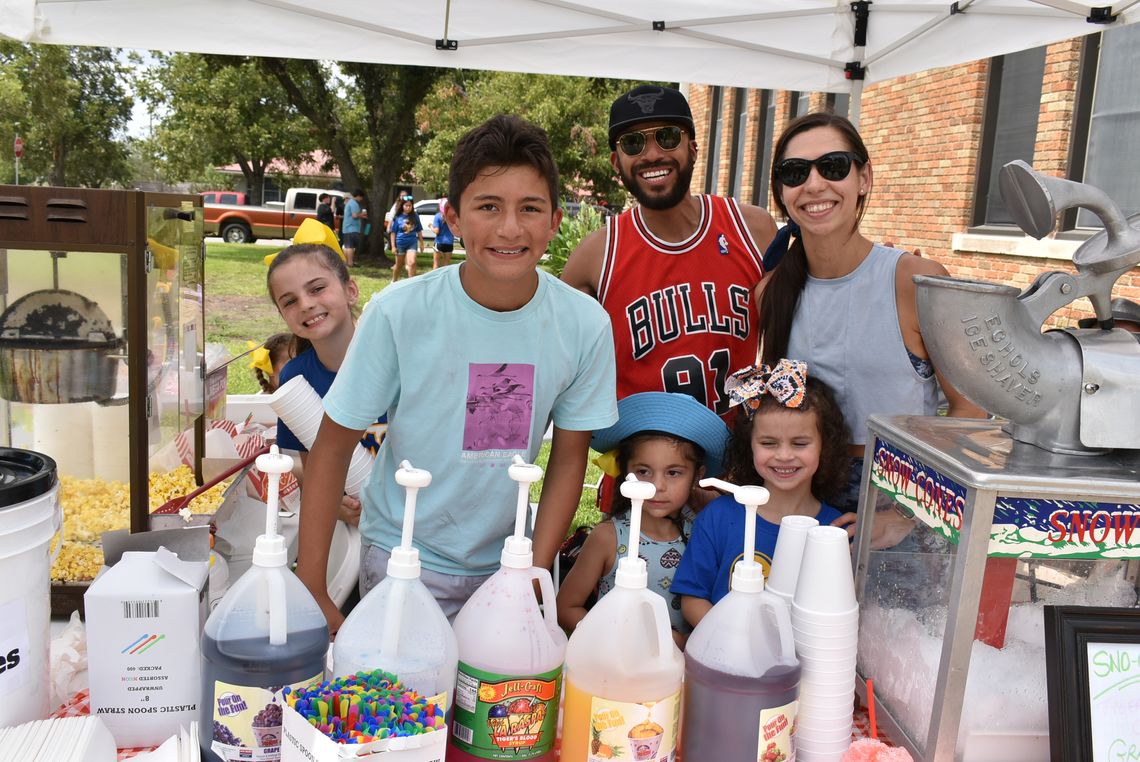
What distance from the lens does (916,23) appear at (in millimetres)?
3713

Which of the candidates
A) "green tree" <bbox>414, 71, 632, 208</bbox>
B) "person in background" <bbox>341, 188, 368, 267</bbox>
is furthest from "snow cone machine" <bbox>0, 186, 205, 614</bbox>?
"green tree" <bbox>414, 71, 632, 208</bbox>

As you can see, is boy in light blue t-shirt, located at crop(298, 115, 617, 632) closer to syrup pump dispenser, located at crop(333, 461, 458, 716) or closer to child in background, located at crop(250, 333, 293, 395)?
syrup pump dispenser, located at crop(333, 461, 458, 716)

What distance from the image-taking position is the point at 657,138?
8.70ft

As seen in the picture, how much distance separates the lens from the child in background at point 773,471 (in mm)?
1935

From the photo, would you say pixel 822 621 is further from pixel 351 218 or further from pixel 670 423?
pixel 351 218

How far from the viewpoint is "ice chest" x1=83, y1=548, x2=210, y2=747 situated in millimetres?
1266

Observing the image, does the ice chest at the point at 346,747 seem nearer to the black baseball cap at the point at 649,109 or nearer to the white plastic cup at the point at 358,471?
the white plastic cup at the point at 358,471

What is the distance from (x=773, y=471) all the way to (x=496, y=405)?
71 centimetres

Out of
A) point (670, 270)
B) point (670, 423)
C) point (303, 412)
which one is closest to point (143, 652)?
point (303, 412)

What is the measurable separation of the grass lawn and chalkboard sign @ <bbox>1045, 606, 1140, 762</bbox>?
2669 mm

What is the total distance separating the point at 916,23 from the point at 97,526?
139 inches

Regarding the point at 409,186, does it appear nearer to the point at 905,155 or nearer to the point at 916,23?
the point at 905,155

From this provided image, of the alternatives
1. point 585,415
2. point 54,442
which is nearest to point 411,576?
point 585,415

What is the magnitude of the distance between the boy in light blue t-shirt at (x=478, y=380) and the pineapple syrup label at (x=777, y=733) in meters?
0.63
